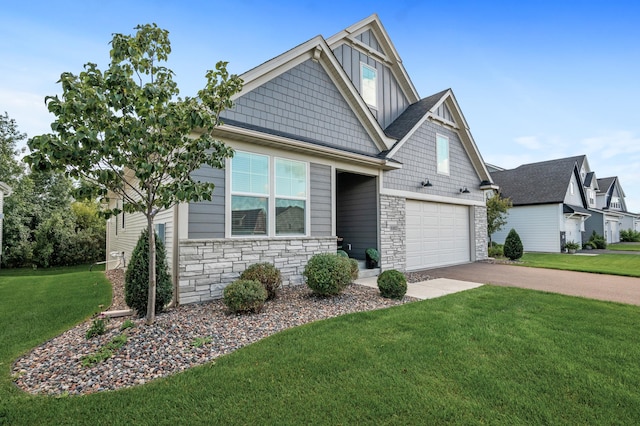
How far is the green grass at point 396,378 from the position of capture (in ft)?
8.42

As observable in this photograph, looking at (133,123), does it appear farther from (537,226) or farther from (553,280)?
(537,226)

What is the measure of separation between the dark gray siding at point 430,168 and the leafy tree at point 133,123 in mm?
Result: 6687

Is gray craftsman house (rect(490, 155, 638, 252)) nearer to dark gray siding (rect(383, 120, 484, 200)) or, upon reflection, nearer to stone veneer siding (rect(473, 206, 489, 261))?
stone veneer siding (rect(473, 206, 489, 261))

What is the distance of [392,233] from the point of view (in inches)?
385

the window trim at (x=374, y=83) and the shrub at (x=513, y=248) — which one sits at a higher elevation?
the window trim at (x=374, y=83)

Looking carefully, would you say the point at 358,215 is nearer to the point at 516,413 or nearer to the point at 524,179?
the point at 516,413

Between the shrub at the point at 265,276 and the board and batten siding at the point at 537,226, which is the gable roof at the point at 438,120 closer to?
the shrub at the point at 265,276

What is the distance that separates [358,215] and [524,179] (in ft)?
61.6

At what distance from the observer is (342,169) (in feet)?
28.7

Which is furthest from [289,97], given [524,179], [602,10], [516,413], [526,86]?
[524,179]

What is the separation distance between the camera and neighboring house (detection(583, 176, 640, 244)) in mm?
24062

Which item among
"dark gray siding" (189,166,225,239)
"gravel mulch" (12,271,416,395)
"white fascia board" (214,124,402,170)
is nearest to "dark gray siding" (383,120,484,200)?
"white fascia board" (214,124,402,170)

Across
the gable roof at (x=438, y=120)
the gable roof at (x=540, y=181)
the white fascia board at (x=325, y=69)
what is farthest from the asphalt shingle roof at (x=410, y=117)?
the gable roof at (x=540, y=181)

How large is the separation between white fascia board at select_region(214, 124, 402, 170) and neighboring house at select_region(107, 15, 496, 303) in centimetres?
3
